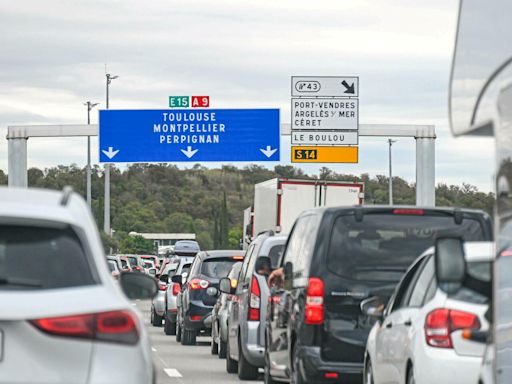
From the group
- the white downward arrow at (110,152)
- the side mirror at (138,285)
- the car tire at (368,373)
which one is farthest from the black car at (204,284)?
the side mirror at (138,285)

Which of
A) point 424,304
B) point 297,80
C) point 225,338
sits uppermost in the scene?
point 297,80

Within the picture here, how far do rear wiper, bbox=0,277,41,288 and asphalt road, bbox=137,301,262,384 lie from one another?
11.7 meters

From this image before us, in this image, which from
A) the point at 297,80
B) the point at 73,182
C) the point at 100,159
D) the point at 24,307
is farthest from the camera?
the point at 73,182

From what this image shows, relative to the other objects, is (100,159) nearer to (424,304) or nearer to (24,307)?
(424,304)

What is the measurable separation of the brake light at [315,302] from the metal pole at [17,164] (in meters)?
28.0

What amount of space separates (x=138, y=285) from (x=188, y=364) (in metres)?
13.5

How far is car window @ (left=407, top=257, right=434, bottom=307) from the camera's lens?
11.3 m

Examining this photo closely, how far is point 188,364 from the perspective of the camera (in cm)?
2261

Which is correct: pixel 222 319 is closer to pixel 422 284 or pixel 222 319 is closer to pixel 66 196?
pixel 422 284

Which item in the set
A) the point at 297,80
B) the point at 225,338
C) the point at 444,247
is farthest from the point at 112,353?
the point at 297,80

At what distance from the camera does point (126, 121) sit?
4553 cm

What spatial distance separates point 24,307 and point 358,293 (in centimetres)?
701

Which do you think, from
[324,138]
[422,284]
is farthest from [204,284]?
[422,284]

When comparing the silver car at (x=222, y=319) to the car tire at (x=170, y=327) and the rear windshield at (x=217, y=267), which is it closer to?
the rear windshield at (x=217, y=267)
